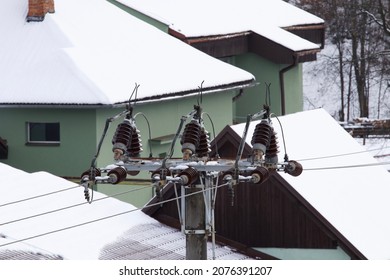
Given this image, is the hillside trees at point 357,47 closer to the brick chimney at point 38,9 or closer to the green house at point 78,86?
the green house at point 78,86

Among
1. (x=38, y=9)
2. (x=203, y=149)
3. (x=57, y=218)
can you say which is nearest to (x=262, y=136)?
(x=203, y=149)

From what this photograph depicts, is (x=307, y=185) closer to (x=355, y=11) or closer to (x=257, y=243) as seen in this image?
(x=257, y=243)

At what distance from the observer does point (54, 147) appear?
33.8 meters

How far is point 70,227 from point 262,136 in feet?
19.0

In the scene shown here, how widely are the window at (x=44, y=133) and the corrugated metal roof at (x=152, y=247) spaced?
10.7m

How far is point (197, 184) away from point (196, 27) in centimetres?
2766

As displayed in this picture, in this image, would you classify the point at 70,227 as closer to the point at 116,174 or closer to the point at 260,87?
the point at 116,174

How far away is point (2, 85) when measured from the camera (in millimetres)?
33781

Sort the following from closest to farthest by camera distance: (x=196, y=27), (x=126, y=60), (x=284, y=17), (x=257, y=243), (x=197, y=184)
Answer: (x=197, y=184) < (x=257, y=243) < (x=126, y=60) < (x=196, y=27) < (x=284, y=17)

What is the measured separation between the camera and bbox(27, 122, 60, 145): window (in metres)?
33.9

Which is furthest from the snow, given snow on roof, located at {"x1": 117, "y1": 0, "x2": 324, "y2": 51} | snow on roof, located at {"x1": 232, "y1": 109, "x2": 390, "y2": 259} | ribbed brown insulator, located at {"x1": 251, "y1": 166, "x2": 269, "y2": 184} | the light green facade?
the light green facade

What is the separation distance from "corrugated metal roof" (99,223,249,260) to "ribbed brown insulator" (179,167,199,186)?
537 centimetres

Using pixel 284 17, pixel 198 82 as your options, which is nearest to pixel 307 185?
pixel 198 82

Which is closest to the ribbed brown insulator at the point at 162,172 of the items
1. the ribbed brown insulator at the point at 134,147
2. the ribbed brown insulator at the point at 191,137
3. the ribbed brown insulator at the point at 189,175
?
the ribbed brown insulator at the point at 189,175
